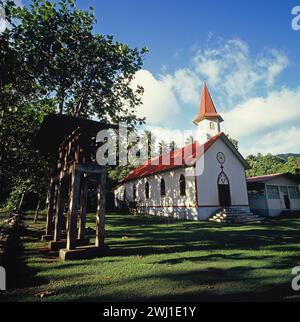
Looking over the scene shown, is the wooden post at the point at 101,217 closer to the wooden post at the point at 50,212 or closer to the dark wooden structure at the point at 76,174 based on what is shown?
the dark wooden structure at the point at 76,174

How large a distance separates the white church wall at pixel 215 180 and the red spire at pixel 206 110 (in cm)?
492

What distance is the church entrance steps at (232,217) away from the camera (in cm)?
1973

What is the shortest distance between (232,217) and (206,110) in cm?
1333

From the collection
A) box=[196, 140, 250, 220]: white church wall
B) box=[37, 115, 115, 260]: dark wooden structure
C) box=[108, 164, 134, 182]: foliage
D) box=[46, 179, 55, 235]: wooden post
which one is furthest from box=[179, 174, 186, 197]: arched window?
box=[108, 164, 134, 182]: foliage

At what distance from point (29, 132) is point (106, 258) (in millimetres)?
9212

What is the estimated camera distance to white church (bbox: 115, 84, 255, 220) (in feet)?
70.1

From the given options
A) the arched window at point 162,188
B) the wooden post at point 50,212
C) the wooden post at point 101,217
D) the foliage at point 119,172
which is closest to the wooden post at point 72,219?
the wooden post at point 101,217

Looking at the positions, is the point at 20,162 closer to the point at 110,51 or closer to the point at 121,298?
the point at 110,51

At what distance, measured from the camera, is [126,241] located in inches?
419

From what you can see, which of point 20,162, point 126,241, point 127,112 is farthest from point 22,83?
point 126,241

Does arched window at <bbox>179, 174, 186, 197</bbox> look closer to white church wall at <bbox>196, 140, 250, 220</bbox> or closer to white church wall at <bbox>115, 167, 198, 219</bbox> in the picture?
white church wall at <bbox>115, 167, 198, 219</bbox>

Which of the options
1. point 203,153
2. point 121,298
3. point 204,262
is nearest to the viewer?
point 121,298

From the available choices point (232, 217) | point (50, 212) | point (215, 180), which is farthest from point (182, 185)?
point (50, 212)

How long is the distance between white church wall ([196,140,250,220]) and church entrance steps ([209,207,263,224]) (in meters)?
0.75
